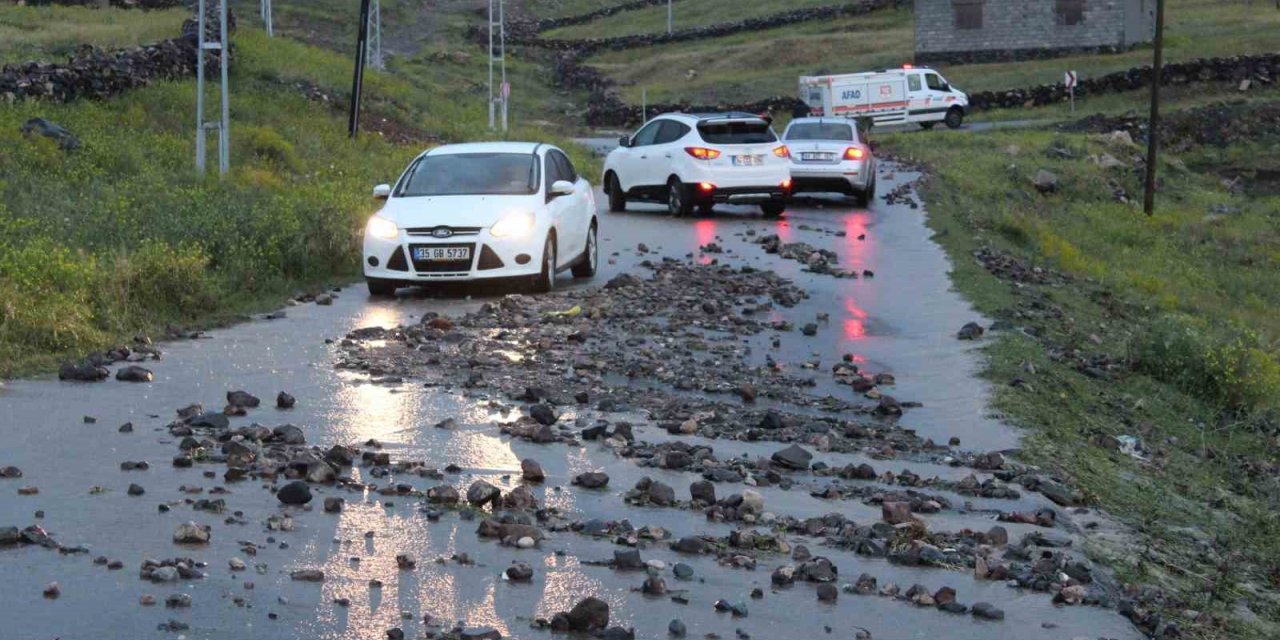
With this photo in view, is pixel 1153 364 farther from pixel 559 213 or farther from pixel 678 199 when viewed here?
pixel 678 199

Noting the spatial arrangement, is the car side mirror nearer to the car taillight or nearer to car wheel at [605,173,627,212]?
the car taillight

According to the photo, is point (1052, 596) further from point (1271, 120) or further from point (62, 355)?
point (1271, 120)

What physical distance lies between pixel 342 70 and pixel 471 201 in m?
29.8

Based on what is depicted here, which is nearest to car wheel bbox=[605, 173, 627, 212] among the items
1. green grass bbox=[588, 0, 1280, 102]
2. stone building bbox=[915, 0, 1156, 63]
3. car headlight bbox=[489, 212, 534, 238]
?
car headlight bbox=[489, 212, 534, 238]

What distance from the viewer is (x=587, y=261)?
66.5ft

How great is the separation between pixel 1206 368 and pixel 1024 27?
58.3 m

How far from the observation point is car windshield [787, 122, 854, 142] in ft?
106

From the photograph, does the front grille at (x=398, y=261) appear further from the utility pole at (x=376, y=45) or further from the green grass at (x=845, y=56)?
the green grass at (x=845, y=56)

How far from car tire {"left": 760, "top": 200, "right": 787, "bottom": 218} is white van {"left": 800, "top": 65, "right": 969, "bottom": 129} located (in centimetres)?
2981

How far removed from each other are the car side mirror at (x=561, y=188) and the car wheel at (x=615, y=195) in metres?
10.8

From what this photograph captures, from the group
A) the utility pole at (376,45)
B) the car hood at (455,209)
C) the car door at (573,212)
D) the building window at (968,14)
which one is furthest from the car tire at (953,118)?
the car hood at (455,209)

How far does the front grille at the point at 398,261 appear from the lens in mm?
17922

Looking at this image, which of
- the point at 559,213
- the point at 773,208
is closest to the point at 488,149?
the point at 559,213

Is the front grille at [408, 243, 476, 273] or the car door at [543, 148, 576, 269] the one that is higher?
the car door at [543, 148, 576, 269]
